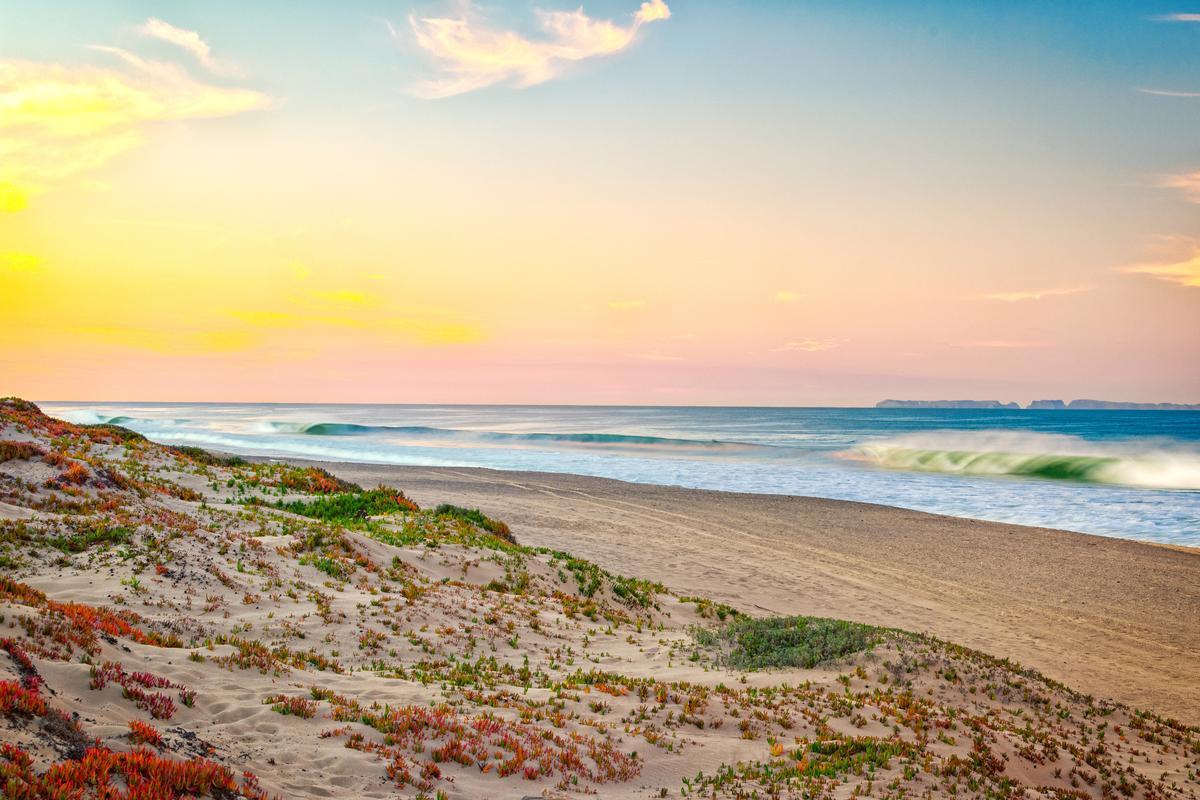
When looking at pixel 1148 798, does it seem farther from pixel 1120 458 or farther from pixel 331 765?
pixel 1120 458

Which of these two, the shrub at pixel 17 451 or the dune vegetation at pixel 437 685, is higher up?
the shrub at pixel 17 451

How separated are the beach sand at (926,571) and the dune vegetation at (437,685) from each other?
3.22 m

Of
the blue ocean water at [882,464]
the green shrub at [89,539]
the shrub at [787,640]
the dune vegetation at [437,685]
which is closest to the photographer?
the dune vegetation at [437,685]

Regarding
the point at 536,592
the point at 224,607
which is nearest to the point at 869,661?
the point at 536,592

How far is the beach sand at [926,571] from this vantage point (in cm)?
1638

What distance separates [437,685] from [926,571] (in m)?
19.0

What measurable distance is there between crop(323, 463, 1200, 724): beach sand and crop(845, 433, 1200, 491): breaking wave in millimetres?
27197

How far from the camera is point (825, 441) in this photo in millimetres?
93312

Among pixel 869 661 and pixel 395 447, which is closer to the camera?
pixel 869 661

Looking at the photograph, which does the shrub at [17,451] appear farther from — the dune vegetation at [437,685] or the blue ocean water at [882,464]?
the blue ocean water at [882,464]

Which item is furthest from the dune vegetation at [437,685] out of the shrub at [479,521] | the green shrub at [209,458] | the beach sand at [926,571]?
the green shrub at [209,458]

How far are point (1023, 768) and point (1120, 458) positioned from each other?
63.5 m

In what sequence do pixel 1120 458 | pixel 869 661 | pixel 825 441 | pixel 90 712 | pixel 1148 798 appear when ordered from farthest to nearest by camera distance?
1. pixel 825 441
2. pixel 1120 458
3. pixel 869 661
4. pixel 1148 798
5. pixel 90 712

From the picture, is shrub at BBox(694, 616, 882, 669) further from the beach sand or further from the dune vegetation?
the beach sand
